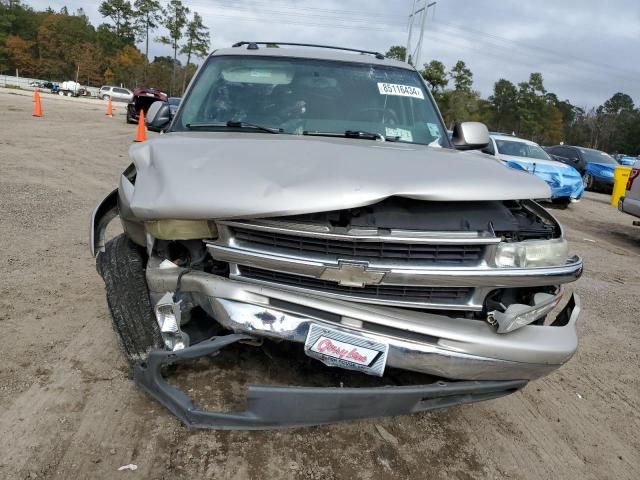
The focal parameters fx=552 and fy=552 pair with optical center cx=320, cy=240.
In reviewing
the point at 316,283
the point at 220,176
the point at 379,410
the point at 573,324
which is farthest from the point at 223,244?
the point at 573,324

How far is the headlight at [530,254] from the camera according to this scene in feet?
8.13

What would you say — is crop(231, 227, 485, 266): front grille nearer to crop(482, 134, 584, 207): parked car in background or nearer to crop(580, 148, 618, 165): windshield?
crop(482, 134, 584, 207): parked car in background

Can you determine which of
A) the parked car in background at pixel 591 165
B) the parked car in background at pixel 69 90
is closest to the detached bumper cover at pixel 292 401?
the parked car in background at pixel 591 165

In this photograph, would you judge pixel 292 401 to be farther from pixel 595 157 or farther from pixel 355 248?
pixel 595 157

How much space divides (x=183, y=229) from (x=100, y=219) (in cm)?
107

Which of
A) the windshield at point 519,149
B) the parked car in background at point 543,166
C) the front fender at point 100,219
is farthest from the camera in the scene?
the windshield at point 519,149

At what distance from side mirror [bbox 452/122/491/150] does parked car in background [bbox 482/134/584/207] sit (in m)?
8.94

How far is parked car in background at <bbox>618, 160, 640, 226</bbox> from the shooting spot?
899 cm

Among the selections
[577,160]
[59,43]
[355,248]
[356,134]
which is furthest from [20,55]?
[355,248]

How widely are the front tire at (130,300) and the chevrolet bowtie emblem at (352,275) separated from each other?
0.83 m

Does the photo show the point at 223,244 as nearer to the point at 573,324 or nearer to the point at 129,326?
the point at 129,326

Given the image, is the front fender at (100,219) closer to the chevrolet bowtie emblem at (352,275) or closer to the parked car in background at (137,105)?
the chevrolet bowtie emblem at (352,275)

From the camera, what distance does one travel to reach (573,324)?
108 inches

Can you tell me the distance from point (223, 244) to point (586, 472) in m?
2.09
